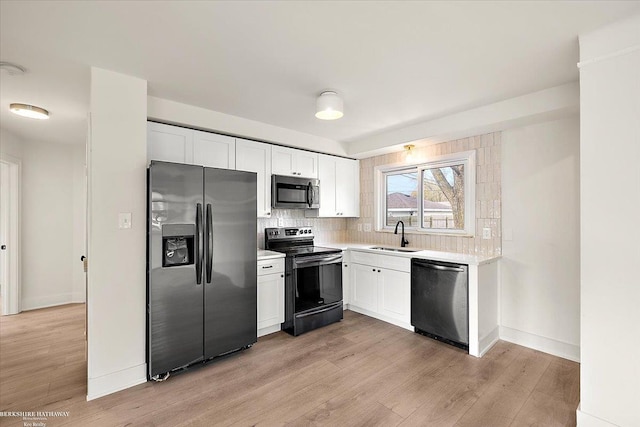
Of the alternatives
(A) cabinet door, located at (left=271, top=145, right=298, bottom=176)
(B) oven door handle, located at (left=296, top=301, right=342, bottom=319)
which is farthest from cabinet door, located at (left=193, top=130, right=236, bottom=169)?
(B) oven door handle, located at (left=296, top=301, right=342, bottom=319)

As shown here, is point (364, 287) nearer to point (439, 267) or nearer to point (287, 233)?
point (439, 267)

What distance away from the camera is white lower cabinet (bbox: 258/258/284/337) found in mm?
3334

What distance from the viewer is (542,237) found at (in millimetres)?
3064

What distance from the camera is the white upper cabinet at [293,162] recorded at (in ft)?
12.8

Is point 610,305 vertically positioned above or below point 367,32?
below

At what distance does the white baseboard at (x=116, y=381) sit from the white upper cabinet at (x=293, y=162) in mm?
2470

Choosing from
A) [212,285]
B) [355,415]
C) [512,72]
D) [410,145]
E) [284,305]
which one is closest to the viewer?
[355,415]

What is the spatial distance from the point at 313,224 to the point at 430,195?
1.76 m

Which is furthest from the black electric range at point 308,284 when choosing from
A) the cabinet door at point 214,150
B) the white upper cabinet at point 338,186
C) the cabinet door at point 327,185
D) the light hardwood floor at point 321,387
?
the cabinet door at point 214,150

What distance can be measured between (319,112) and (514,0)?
1.55m

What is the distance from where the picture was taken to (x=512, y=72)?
2.40m

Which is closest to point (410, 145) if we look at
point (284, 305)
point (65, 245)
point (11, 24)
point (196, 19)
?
point (284, 305)

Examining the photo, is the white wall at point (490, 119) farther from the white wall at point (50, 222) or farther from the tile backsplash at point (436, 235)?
the white wall at point (50, 222)

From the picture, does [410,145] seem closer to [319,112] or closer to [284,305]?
[319,112]
